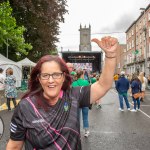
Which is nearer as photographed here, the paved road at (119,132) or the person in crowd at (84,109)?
the paved road at (119,132)

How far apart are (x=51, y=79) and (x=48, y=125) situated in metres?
0.32

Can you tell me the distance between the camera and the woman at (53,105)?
7.11ft

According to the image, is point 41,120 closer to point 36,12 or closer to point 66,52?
point 36,12

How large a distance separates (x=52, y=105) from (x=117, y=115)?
9.46m

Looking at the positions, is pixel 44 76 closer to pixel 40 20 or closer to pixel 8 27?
pixel 8 27

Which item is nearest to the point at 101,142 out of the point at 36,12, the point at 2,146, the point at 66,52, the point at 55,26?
the point at 2,146

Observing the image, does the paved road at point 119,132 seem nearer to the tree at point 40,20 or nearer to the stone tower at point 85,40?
the tree at point 40,20

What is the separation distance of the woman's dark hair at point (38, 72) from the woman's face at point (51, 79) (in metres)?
0.03

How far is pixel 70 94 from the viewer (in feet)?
7.84

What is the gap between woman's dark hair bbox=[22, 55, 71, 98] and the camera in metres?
2.35

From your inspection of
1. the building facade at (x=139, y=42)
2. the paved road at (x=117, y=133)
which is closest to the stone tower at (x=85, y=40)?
the building facade at (x=139, y=42)

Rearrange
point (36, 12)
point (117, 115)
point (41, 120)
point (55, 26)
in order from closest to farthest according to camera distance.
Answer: point (41, 120) → point (117, 115) → point (36, 12) → point (55, 26)

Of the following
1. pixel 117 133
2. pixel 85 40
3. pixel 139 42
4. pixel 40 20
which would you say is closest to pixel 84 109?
pixel 117 133

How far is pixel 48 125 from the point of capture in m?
2.17
